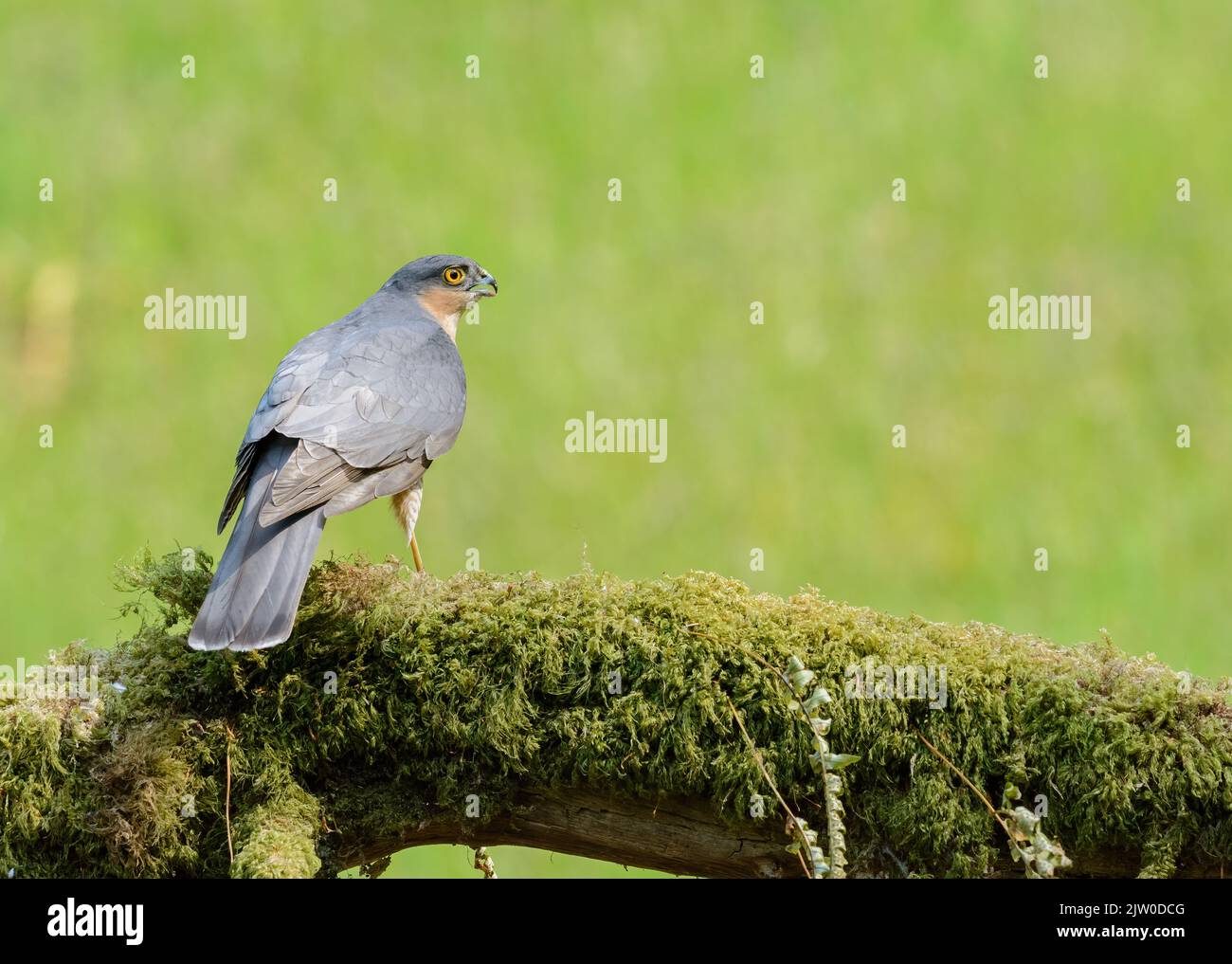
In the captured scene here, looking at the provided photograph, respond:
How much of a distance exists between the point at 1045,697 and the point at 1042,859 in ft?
1.70

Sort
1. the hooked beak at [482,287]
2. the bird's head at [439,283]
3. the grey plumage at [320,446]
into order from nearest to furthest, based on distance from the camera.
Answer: the grey plumage at [320,446], the bird's head at [439,283], the hooked beak at [482,287]

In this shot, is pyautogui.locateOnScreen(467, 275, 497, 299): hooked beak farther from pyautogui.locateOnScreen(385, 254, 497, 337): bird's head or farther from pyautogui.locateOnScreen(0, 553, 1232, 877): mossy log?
pyautogui.locateOnScreen(0, 553, 1232, 877): mossy log

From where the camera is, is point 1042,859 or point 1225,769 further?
point 1225,769

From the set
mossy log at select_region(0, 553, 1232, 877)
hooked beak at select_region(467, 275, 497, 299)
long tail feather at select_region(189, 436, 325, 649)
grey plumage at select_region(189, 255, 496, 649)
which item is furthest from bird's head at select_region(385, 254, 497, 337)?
mossy log at select_region(0, 553, 1232, 877)

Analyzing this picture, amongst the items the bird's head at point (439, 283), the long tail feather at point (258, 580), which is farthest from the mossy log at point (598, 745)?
the bird's head at point (439, 283)

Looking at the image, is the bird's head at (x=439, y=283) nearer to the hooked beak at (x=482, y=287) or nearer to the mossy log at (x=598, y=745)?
the hooked beak at (x=482, y=287)

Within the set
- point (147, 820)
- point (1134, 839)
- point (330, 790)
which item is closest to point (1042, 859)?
point (1134, 839)

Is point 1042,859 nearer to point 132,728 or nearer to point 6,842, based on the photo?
point 132,728

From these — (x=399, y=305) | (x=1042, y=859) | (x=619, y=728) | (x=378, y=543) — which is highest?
(x=399, y=305)

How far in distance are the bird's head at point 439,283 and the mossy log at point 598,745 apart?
2192mm

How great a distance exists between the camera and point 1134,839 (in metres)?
3.27

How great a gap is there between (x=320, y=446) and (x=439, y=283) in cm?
180

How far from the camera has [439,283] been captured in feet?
18.3

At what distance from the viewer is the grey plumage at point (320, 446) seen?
3479 mm
